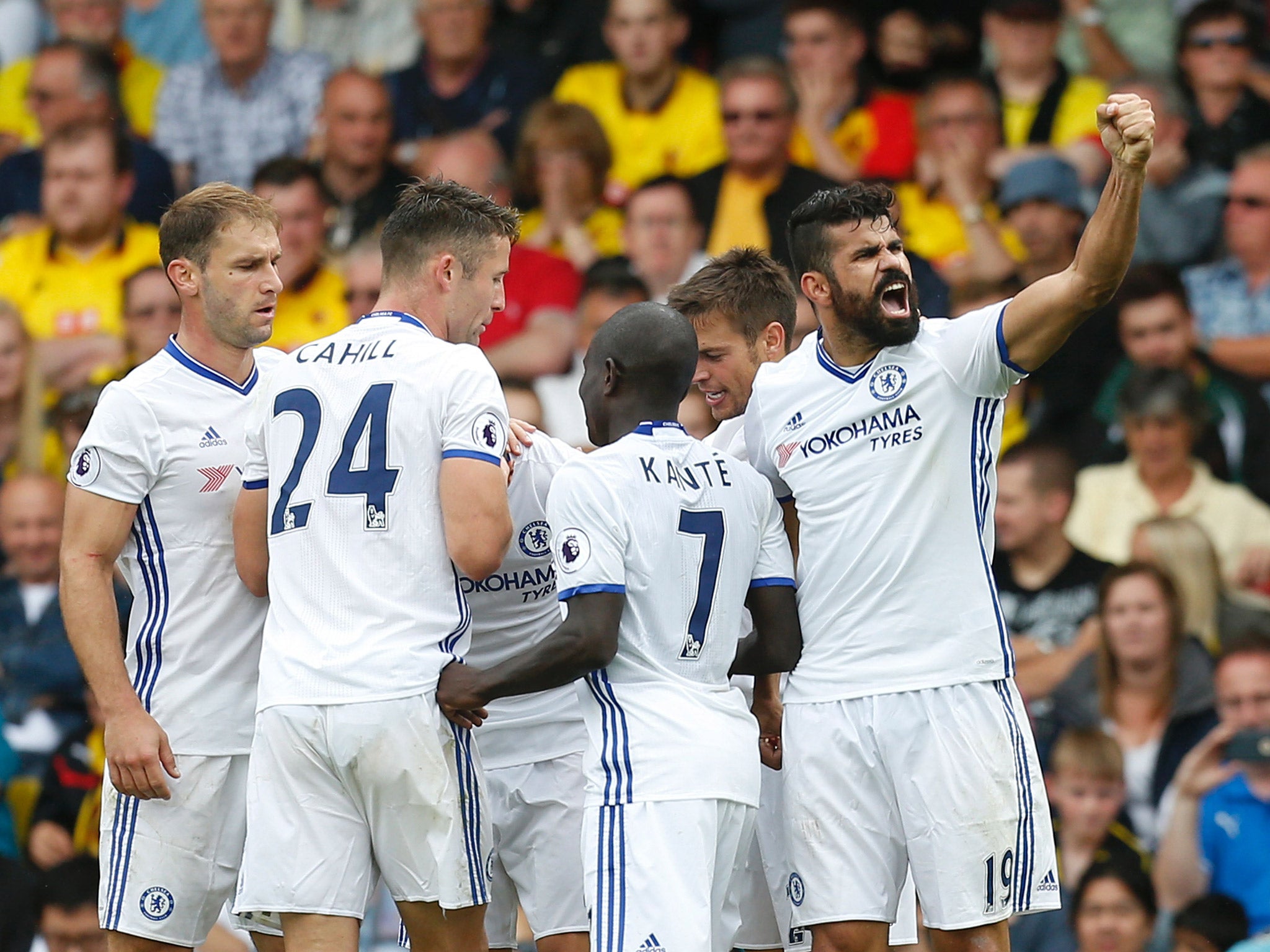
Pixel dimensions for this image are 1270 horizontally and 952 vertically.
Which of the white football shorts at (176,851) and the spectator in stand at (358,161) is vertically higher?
the spectator in stand at (358,161)

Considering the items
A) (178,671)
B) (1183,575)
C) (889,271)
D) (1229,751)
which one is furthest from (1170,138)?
(178,671)

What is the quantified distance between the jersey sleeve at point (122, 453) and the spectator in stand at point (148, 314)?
6.36 m

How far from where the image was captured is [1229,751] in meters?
7.91

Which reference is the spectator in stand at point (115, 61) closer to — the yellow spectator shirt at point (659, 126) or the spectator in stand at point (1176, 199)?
the yellow spectator shirt at point (659, 126)

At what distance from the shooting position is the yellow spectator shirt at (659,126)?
10.5m

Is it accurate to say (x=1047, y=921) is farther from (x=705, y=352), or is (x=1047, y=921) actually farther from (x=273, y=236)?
(x=273, y=236)

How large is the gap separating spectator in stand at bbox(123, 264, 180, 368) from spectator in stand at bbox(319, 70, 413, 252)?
1208 mm

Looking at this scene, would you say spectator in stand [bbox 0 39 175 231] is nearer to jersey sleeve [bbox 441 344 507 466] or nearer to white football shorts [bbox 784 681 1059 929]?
jersey sleeve [bbox 441 344 507 466]

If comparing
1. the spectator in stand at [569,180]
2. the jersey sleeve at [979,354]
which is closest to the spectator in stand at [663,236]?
the spectator in stand at [569,180]

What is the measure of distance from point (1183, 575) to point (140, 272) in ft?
23.6

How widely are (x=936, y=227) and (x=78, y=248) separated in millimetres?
6147

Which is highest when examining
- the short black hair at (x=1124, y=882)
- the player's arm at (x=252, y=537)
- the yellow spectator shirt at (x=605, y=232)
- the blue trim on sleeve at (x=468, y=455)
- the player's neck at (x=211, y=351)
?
the yellow spectator shirt at (x=605, y=232)

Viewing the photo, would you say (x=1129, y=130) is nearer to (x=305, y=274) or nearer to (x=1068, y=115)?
(x=1068, y=115)

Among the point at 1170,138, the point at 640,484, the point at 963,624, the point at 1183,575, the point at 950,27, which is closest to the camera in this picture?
the point at 640,484
